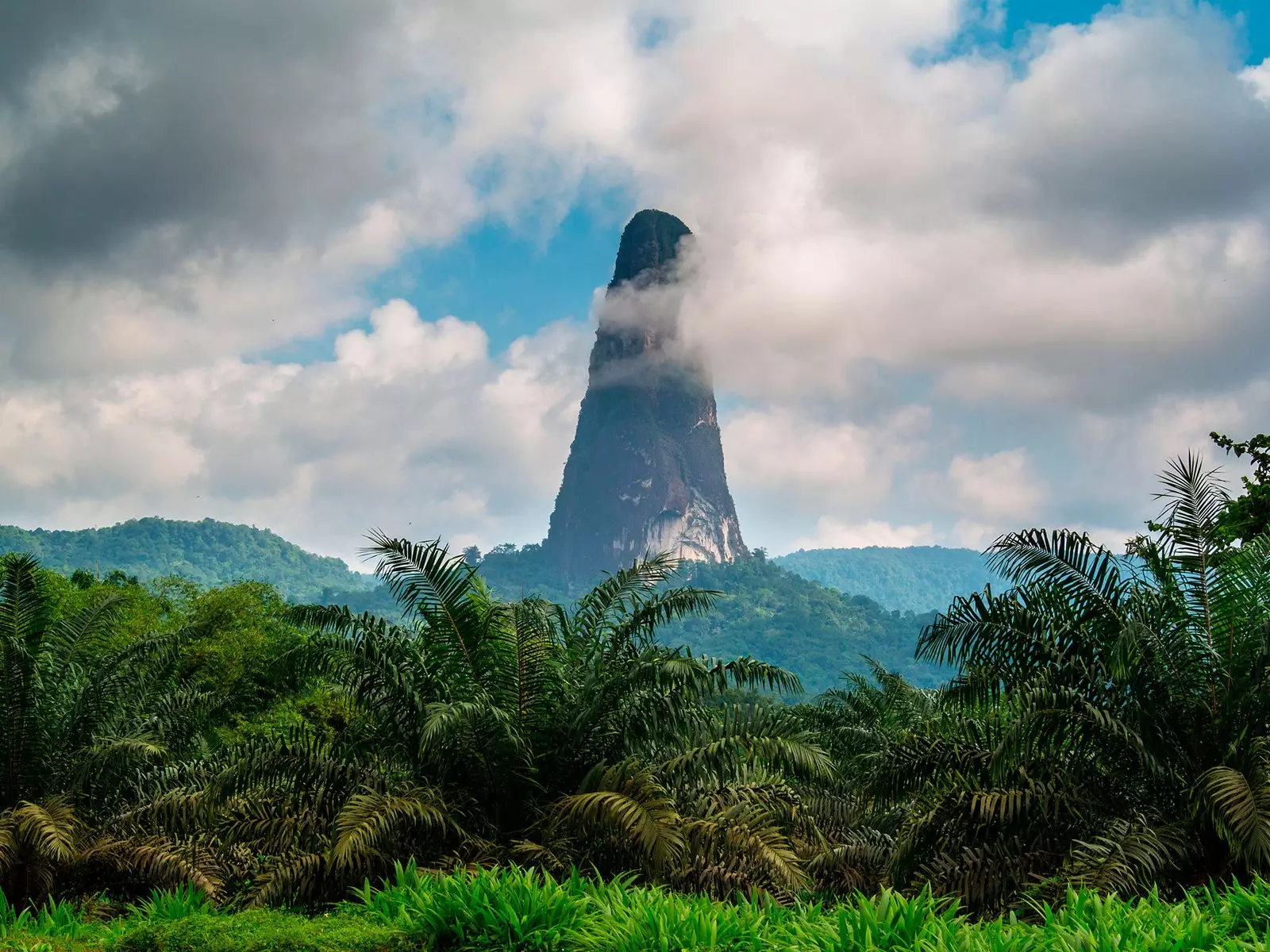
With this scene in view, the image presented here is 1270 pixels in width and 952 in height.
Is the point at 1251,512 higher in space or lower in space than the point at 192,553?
lower

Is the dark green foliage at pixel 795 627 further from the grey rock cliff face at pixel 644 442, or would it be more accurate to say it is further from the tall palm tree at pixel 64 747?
→ the tall palm tree at pixel 64 747

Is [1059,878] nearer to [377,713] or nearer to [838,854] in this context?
[838,854]

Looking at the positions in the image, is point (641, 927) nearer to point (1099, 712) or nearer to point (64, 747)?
point (1099, 712)

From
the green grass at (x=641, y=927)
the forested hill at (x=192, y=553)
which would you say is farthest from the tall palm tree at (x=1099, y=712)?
the forested hill at (x=192, y=553)

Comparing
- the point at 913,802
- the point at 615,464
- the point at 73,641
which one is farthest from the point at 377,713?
the point at 615,464

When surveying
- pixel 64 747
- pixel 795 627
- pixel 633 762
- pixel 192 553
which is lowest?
pixel 633 762

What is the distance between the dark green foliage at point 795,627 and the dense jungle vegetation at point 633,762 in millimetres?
89376

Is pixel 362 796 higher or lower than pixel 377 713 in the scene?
lower

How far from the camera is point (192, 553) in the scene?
465 ft

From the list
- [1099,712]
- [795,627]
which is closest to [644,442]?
[795,627]

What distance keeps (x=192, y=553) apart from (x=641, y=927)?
147794 mm

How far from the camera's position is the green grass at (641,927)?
5191 millimetres

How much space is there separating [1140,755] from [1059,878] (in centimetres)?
110

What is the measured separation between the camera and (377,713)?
9844mm
